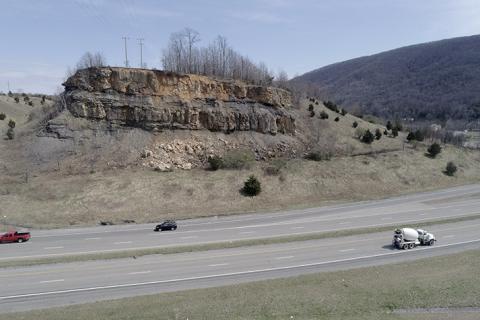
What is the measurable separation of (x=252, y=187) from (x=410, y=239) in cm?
2077

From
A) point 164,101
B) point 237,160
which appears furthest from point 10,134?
point 237,160

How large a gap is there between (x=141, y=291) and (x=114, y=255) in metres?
6.90

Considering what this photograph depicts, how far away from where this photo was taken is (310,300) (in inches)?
710

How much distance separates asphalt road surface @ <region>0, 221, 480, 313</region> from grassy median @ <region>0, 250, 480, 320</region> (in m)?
1.65

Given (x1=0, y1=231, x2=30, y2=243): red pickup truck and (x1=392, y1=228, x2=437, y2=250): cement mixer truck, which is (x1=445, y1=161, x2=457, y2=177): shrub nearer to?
(x1=392, y1=228, x2=437, y2=250): cement mixer truck

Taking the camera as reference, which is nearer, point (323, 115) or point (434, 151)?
point (434, 151)

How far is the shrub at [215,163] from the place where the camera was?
5162 cm

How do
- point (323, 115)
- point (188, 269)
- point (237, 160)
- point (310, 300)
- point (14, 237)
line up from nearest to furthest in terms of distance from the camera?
point (310, 300) < point (188, 269) < point (14, 237) < point (237, 160) < point (323, 115)

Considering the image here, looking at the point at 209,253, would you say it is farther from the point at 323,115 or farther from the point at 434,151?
the point at 323,115

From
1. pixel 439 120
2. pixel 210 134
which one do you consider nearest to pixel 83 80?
pixel 210 134

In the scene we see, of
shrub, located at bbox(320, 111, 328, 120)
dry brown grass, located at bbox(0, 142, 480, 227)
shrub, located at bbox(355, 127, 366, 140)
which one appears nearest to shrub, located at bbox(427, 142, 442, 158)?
dry brown grass, located at bbox(0, 142, 480, 227)

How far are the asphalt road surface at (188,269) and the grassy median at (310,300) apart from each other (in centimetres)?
165

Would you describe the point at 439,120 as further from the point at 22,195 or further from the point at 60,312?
the point at 60,312

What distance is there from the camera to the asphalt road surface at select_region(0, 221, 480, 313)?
20672 mm
